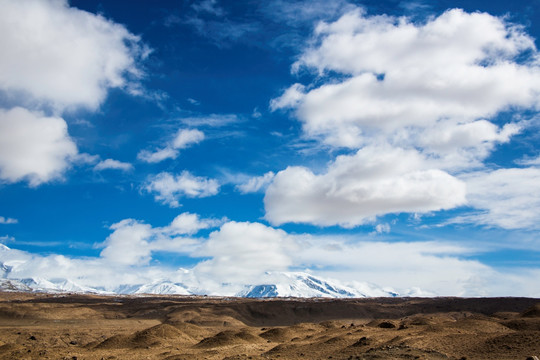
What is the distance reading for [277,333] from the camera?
57.6 metres

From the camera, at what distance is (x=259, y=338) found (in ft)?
179

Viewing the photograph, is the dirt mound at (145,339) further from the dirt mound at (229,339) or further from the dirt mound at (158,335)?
the dirt mound at (229,339)

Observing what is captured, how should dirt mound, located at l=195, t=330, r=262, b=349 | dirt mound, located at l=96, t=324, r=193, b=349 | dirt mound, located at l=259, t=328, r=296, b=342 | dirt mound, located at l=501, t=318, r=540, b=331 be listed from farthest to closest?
dirt mound, located at l=259, t=328, r=296, b=342, dirt mound, located at l=96, t=324, r=193, b=349, dirt mound, located at l=195, t=330, r=262, b=349, dirt mound, located at l=501, t=318, r=540, b=331

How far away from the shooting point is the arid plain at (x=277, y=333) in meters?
33.1

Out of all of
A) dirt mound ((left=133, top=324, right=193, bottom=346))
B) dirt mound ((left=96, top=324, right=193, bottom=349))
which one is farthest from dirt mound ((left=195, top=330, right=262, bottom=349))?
dirt mound ((left=133, top=324, right=193, bottom=346))

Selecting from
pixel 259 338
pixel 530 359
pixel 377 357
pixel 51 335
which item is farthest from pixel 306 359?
pixel 51 335

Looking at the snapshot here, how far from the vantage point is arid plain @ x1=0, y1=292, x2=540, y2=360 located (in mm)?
33125

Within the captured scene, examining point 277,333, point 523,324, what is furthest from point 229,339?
point 523,324

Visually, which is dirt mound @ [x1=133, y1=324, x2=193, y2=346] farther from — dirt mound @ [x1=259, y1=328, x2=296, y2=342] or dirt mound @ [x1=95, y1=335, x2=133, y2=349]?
dirt mound @ [x1=259, y1=328, x2=296, y2=342]

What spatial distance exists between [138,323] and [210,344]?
51.0 meters

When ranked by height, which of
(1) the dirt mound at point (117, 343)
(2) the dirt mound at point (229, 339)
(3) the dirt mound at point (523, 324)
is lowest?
(1) the dirt mound at point (117, 343)

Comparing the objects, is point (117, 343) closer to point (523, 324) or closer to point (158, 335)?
point (158, 335)

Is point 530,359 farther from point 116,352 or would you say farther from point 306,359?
point 116,352

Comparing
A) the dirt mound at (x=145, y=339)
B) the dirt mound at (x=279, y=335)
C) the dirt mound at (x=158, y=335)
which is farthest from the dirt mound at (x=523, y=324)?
the dirt mound at (x=158, y=335)
